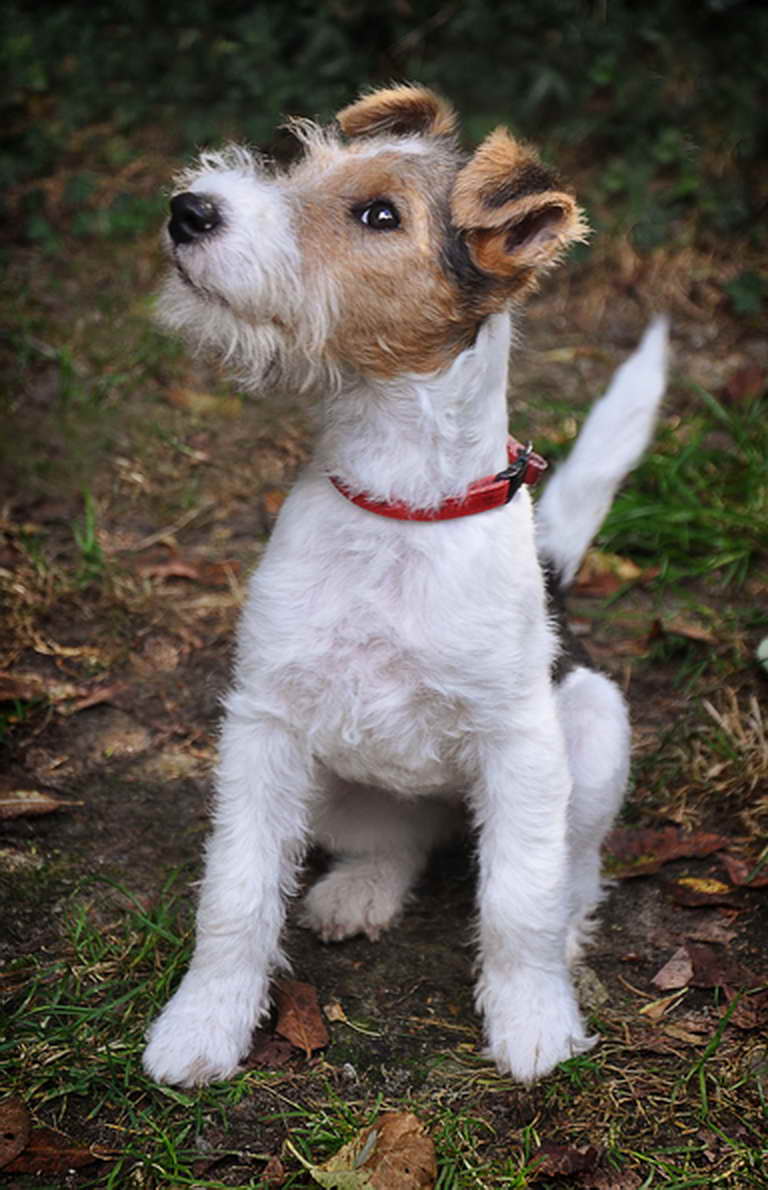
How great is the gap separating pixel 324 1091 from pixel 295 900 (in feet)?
2.74

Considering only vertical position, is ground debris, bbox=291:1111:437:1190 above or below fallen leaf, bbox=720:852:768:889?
above

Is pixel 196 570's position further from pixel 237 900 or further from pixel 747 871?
pixel 747 871

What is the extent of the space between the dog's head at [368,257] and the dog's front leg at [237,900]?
96 cm

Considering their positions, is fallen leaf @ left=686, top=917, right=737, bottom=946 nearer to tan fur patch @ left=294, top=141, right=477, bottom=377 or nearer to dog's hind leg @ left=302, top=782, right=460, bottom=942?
dog's hind leg @ left=302, top=782, right=460, bottom=942

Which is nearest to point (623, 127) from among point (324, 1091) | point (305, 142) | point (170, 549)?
point (170, 549)

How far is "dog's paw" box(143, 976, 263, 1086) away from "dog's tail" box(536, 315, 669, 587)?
1.63 metres

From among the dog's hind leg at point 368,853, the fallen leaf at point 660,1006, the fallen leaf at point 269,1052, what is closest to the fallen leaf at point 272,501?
the dog's hind leg at point 368,853

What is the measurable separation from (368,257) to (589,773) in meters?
1.63

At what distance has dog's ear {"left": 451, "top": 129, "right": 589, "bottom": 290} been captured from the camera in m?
3.15

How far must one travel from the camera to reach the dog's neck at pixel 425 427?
3281 mm

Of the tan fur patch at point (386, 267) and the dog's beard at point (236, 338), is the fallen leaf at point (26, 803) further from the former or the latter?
the tan fur patch at point (386, 267)

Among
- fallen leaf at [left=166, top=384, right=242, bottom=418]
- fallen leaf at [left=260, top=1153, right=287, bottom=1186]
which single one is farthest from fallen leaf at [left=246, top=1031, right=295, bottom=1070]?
fallen leaf at [left=166, top=384, right=242, bottom=418]

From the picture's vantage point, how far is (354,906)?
13.0 ft

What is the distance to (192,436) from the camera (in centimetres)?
664
